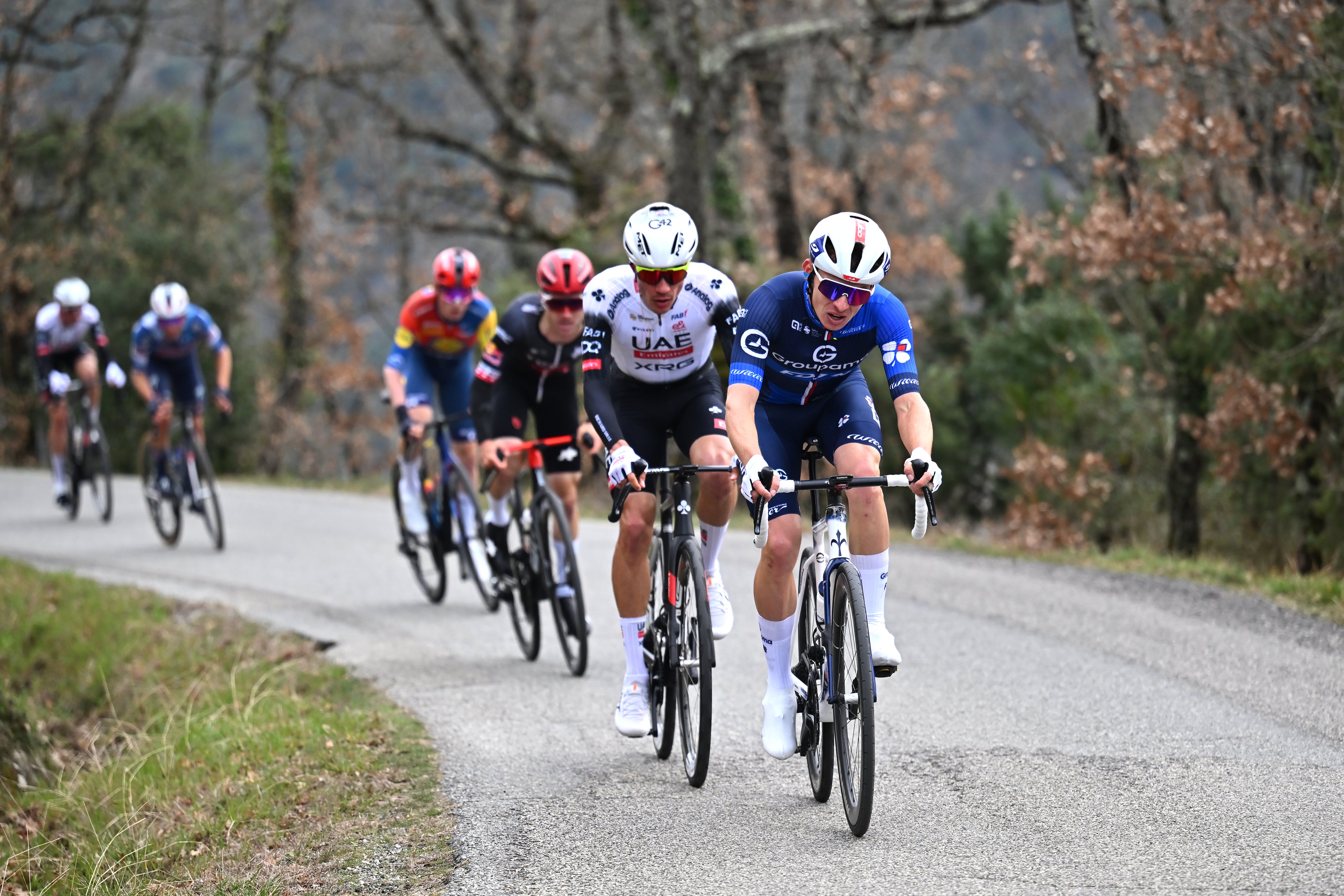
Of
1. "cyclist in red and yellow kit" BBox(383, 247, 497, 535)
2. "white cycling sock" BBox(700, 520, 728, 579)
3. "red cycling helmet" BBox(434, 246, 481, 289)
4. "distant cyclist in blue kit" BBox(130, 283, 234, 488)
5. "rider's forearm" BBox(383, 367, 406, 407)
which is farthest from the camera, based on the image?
"distant cyclist in blue kit" BBox(130, 283, 234, 488)

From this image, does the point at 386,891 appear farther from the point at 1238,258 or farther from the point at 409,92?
the point at 409,92

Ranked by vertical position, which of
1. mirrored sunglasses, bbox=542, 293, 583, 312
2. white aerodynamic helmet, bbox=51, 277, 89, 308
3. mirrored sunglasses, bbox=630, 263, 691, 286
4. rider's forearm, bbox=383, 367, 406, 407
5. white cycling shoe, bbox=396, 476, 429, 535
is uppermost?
white aerodynamic helmet, bbox=51, 277, 89, 308

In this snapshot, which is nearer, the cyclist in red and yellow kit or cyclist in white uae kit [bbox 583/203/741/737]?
cyclist in white uae kit [bbox 583/203/741/737]

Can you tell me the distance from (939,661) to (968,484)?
1599cm

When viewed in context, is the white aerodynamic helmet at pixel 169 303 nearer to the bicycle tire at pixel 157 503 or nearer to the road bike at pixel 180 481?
the road bike at pixel 180 481

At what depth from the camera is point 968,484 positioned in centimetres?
2328

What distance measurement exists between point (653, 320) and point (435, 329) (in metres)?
4.08

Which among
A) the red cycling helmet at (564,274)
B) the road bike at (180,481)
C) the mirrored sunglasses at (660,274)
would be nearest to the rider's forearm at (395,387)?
the red cycling helmet at (564,274)

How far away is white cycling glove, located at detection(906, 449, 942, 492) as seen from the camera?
4754mm

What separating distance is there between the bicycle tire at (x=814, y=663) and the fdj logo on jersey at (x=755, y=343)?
2.77 ft

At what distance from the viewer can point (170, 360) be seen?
12.9 meters

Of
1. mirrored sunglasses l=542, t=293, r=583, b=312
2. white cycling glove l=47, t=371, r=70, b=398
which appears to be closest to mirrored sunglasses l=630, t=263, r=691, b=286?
mirrored sunglasses l=542, t=293, r=583, b=312

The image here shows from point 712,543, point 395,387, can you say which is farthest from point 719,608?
point 395,387

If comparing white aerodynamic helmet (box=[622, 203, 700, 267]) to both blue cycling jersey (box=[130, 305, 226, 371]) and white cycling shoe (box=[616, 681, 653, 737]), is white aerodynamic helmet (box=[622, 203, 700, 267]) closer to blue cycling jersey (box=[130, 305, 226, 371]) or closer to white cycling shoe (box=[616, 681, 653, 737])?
white cycling shoe (box=[616, 681, 653, 737])
